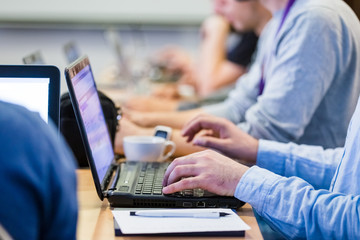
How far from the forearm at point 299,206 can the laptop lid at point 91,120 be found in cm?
31

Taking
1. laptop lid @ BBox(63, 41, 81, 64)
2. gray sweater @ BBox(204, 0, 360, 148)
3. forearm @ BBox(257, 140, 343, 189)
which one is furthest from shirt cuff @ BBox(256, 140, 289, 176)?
laptop lid @ BBox(63, 41, 81, 64)

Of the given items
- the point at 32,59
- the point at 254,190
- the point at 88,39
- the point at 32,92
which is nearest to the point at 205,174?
the point at 254,190

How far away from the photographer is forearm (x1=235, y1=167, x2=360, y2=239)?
109cm

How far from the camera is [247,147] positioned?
156 cm

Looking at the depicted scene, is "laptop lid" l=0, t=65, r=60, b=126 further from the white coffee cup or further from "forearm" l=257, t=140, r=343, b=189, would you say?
"forearm" l=257, t=140, r=343, b=189

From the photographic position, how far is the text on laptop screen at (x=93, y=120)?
1.22 m

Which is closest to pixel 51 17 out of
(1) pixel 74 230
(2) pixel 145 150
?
(2) pixel 145 150

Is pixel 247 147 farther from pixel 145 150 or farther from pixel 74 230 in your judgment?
pixel 74 230

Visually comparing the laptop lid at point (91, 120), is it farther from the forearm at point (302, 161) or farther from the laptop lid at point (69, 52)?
the laptop lid at point (69, 52)

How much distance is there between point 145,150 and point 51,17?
4.35 m

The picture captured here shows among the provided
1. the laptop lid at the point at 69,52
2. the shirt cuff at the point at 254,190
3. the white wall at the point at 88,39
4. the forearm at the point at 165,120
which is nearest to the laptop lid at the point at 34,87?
the shirt cuff at the point at 254,190

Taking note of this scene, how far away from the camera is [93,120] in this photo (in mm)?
1331

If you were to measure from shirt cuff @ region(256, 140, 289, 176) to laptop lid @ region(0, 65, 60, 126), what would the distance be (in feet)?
2.00

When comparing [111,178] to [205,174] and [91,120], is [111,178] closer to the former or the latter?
[91,120]
